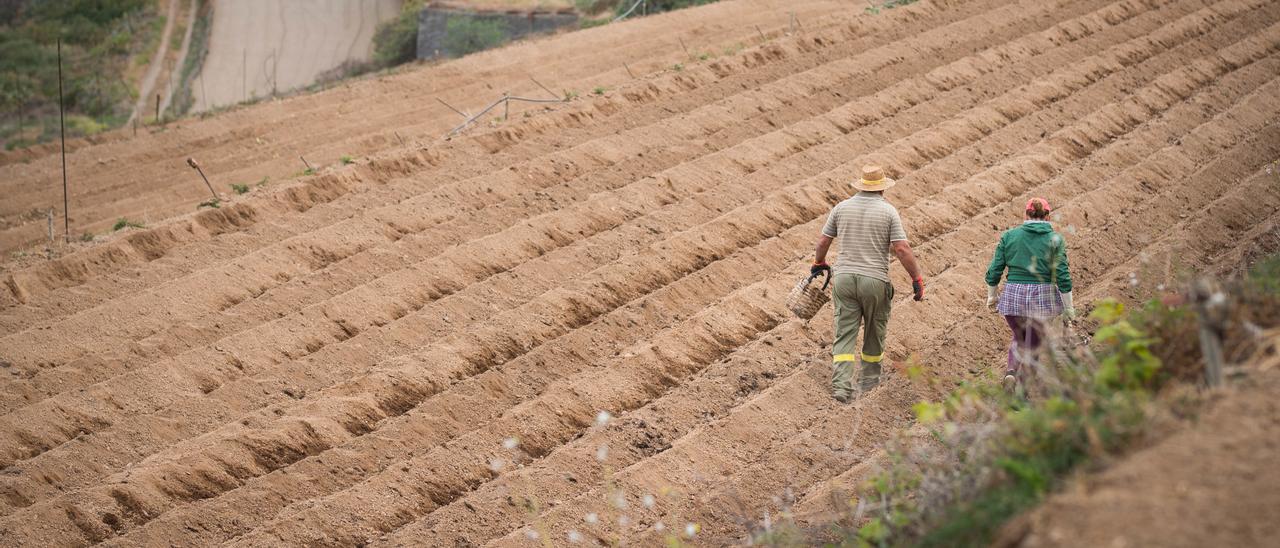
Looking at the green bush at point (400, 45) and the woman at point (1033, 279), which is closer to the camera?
the woman at point (1033, 279)

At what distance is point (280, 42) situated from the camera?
102 ft

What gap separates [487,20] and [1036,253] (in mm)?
21415

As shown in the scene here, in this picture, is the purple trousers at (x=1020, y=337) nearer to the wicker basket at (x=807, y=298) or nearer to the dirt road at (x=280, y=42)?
the wicker basket at (x=807, y=298)

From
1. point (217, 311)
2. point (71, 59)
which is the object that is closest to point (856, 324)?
point (217, 311)

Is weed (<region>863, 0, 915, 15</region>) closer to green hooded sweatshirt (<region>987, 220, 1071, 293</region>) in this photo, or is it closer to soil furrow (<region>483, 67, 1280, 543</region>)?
soil furrow (<region>483, 67, 1280, 543</region>)

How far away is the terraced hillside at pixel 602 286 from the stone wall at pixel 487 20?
37.5 ft

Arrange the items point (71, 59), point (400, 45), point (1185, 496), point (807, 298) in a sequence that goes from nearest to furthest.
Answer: point (1185, 496), point (807, 298), point (400, 45), point (71, 59)

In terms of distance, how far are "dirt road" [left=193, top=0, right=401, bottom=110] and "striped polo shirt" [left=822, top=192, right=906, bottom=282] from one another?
68.0ft

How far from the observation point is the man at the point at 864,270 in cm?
846

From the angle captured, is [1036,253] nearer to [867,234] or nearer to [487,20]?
[867,234]

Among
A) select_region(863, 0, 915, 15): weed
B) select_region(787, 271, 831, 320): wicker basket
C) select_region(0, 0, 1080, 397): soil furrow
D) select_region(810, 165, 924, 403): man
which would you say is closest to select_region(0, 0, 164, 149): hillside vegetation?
select_region(0, 0, 1080, 397): soil furrow

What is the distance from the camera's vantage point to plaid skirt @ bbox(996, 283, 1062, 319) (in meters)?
8.30

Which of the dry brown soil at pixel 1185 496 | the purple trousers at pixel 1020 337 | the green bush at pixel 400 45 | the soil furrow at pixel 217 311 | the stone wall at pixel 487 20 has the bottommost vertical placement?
the green bush at pixel 400 45

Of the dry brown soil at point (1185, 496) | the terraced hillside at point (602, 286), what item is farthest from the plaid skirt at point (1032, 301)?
the dry brown soil at point (1185, 496)
